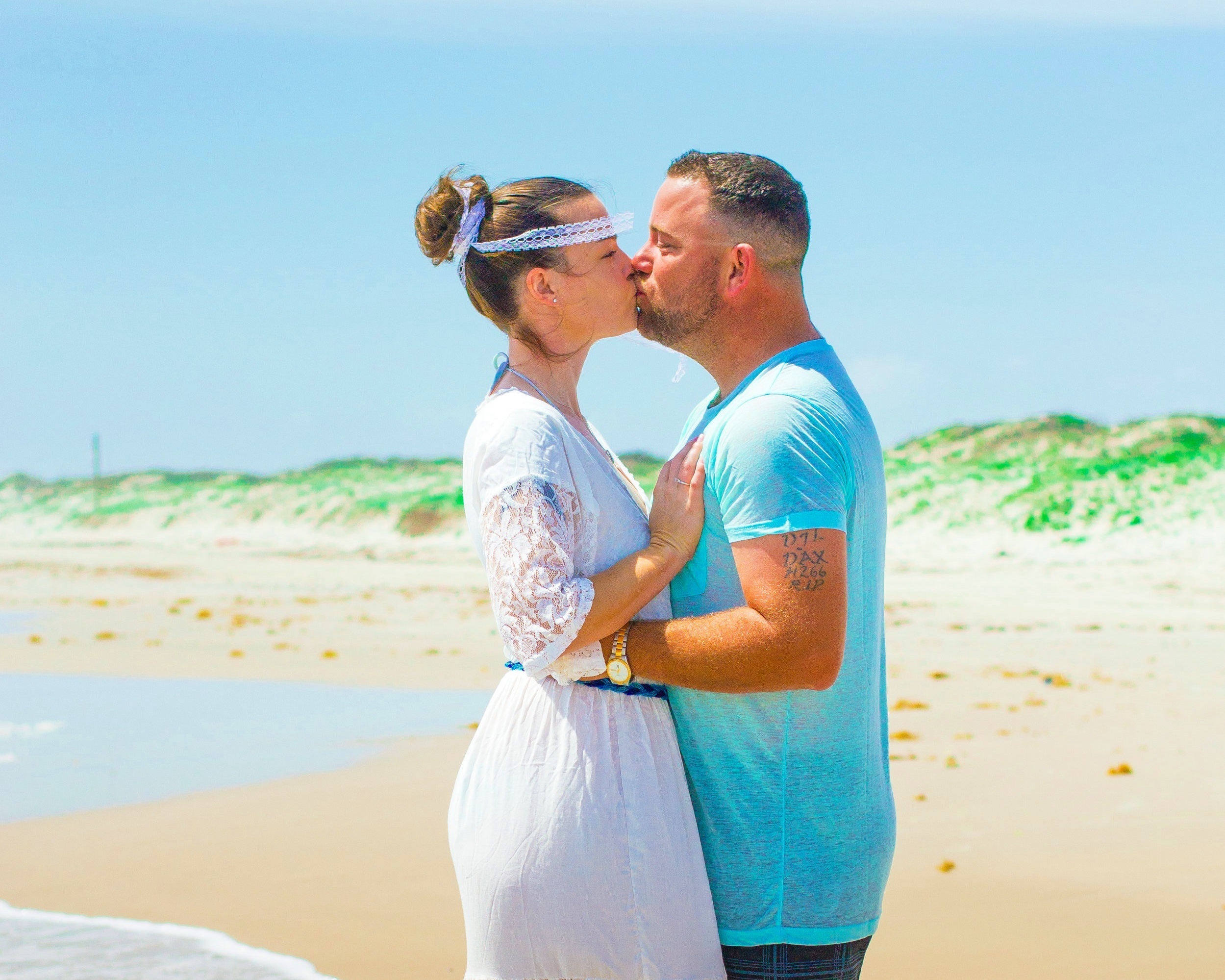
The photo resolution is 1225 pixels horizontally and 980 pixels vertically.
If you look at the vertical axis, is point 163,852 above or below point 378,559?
above

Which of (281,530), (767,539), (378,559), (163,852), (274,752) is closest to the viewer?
(767,539)

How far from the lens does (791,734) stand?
2.53 m

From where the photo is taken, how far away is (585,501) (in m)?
2.60

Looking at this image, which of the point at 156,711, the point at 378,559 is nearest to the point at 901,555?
the point at 378,559

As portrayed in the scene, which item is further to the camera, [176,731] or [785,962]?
[176,731]

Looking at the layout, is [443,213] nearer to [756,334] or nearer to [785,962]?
[756,334]

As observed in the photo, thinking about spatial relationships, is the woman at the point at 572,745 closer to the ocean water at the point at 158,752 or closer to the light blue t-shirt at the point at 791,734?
the light blue t-shirt at the point at 791,734

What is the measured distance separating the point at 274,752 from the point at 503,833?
7222mm

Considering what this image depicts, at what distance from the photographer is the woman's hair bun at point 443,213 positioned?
2959 millimetres

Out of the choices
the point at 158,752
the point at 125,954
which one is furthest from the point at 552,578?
the point at 158,752

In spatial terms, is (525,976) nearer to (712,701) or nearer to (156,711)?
(712,701)

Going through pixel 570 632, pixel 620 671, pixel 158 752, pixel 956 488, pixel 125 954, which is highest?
pixel 570 632

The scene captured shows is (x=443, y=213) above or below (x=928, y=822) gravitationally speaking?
above

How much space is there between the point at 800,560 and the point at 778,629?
140mm
